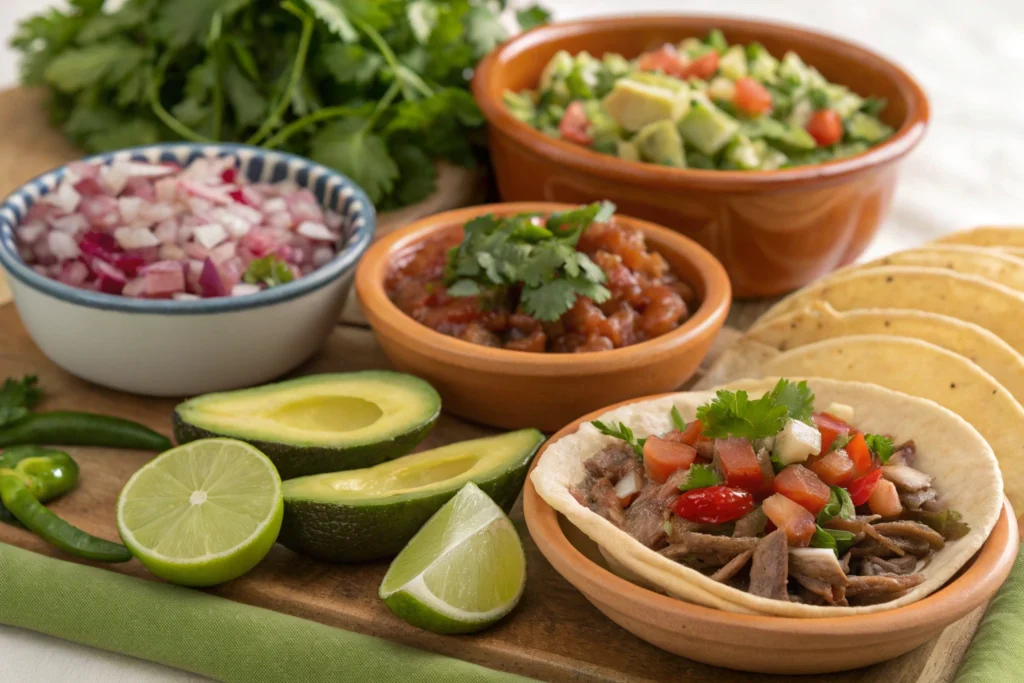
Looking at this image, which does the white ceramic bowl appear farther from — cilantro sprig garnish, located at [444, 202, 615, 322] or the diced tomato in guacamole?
the diced tomato in guacamole

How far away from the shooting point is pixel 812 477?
9.22ft

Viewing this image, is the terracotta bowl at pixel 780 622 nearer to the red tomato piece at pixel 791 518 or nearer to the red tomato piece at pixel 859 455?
the red tomato piece at pixel 791 518

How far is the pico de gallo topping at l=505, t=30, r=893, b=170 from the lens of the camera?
460cm

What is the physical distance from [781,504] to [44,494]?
2.06m

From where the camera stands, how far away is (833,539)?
107 inches

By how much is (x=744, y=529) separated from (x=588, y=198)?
6.96ft

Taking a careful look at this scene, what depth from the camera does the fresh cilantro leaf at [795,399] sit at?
120 inches

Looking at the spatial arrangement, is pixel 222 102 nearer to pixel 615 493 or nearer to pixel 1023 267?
pixel 615 493

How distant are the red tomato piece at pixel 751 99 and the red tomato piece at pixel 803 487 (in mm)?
2412

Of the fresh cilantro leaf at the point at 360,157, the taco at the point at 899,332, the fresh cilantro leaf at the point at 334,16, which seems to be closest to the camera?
the taco at the point at 899,332

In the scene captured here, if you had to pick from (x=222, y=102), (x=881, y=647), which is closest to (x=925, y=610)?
(x=881, y=647)

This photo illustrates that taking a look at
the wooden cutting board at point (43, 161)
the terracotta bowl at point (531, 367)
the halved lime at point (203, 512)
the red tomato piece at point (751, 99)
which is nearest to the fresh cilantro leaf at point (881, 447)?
the terracotta bowl at point (531, 367)

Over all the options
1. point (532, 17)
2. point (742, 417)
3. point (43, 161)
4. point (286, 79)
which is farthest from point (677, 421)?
point (43, 161)

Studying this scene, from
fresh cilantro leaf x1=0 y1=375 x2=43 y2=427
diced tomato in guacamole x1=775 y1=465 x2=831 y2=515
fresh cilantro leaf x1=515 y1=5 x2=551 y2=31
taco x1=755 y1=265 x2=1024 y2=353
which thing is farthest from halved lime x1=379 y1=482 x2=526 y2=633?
fresh cilantro leaf x1=515 y1=5 x2=551 y2=31
